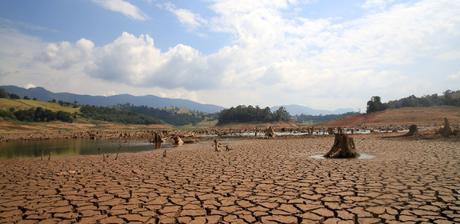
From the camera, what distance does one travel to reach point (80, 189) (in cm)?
932

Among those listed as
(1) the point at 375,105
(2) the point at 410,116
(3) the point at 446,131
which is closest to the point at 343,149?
(3) the point at 446,131

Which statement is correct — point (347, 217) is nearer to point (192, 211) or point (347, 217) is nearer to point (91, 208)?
point (192, 211)

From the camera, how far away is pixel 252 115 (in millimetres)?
94438

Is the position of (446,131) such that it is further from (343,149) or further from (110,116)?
(110,116)

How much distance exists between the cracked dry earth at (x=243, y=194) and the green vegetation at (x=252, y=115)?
260 feet

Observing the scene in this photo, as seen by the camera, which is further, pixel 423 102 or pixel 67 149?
pixel 423 102

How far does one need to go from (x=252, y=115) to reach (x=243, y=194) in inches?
3403

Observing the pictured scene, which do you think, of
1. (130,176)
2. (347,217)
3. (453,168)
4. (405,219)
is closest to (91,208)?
(130,176)

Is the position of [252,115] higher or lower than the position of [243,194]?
higher

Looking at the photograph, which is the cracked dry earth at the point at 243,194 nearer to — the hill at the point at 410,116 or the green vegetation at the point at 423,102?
the hill at the point at 410,116

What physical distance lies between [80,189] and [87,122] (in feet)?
297

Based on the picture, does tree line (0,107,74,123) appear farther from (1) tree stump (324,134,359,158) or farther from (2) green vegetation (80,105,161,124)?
(1) tree stump (324,134,359,158)

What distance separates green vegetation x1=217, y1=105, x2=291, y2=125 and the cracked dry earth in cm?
7939

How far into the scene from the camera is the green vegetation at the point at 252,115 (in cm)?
9212
